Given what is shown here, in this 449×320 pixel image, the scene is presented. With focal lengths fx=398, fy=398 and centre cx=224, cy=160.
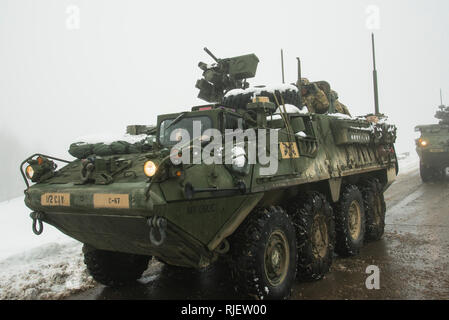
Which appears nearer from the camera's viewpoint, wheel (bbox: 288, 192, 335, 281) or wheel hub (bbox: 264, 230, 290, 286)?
wheel hub (bbox: 264, 230, 290, 286)

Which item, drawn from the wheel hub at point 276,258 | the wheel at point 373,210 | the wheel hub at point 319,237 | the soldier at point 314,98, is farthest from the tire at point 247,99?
the wheel at point 373,210

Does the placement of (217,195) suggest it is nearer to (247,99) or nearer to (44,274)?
→ (247,99)

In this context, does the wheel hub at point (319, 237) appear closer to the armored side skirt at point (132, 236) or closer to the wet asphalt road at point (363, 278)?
the wet asphalt road at point (363, 278)

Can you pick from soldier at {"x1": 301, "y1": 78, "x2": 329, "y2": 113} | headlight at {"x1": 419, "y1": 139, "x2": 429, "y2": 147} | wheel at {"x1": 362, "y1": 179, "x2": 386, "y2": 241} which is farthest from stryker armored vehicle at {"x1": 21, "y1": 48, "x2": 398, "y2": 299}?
headlight at {"x1": 419, "y1": 139, "x2": 429, "y2": 147}

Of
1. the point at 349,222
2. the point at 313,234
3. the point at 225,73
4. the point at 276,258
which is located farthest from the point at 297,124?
the point at 225,73

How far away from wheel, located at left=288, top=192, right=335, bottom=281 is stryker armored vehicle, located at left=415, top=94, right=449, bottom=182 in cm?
1034

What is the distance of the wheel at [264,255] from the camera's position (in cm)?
368

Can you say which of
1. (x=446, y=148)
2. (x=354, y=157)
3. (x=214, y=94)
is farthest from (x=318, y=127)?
(x=446, y=148)

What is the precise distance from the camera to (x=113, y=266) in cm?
468

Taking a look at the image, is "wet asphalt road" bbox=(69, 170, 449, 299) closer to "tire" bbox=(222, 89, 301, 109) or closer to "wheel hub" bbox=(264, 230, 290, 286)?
"wheel hub" bbox=(264, 230, 290, 286)

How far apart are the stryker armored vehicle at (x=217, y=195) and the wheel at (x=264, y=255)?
0.01m

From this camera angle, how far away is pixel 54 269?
5250 millimetres

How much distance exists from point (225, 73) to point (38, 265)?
14.8 feet

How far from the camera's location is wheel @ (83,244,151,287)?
14.9 feet
